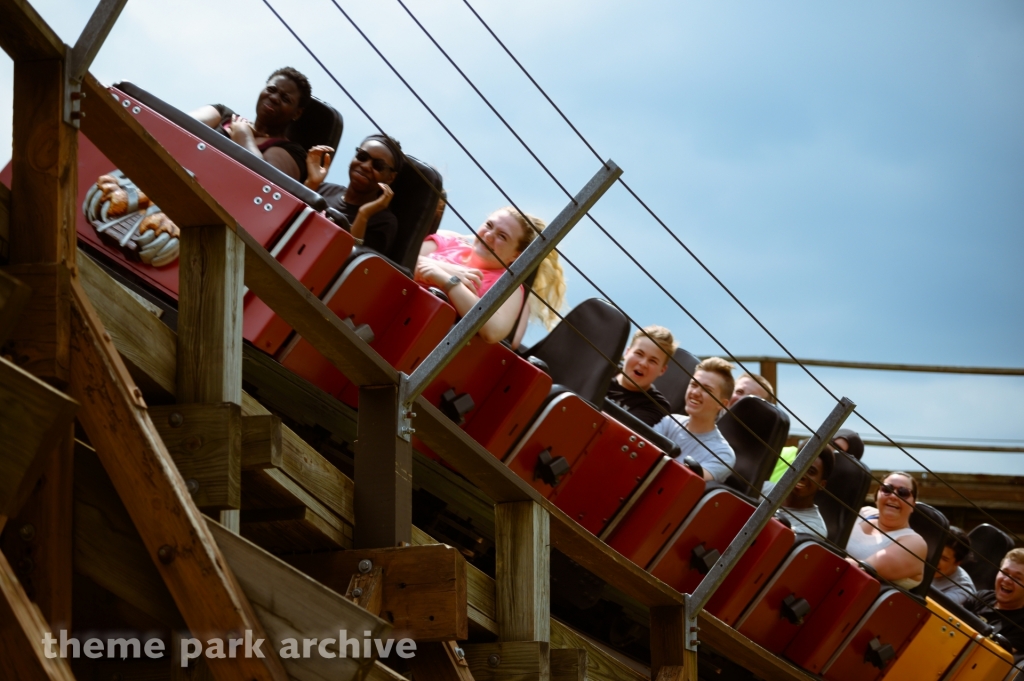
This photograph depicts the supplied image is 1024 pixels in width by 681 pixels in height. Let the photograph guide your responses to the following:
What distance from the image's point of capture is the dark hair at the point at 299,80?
4664mm

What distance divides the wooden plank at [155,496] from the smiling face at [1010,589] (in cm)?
516

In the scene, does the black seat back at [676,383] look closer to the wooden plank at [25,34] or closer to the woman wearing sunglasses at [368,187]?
the woman wearing sunglasses at [368,187]

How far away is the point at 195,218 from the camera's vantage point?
88.7 inches

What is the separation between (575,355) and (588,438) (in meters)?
0.71

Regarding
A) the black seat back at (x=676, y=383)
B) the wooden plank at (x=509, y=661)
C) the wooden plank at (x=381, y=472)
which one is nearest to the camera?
the wooden plank at (x=381, y=472)

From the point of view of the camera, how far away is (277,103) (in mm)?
4621

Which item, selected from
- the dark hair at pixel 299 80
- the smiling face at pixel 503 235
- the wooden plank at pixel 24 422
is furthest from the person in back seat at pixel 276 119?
the wooden plank at pixel 24 422

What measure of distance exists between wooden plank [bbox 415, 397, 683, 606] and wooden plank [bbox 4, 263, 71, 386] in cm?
101

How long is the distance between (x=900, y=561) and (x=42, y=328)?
179 inches

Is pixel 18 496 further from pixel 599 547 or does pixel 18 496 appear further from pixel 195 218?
pixel 599 547

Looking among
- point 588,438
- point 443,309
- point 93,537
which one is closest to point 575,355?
point 588,438

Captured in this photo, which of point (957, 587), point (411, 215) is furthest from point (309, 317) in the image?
point (957, 587)

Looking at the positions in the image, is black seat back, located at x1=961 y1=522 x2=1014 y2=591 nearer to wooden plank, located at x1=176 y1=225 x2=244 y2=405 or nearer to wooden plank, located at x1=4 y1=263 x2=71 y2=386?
wooden plank, located at x1=176 y1=225 x2=244 y2=405

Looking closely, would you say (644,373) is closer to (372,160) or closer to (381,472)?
(372,160)
